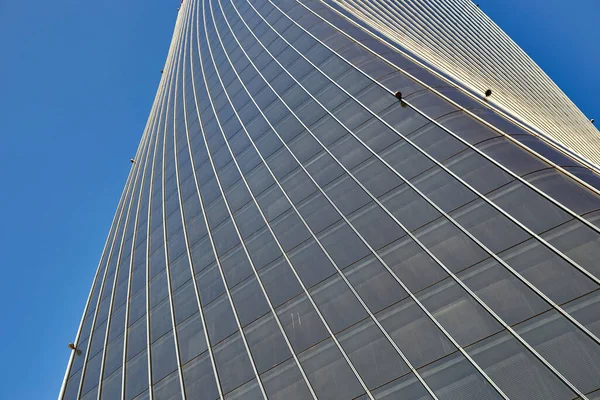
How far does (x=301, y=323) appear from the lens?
18.9 metres

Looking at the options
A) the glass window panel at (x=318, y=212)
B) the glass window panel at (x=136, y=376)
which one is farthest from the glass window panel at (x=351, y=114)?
the glass window panel at (x=136, y=376)

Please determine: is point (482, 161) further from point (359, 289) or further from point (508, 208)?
point (359, 289)

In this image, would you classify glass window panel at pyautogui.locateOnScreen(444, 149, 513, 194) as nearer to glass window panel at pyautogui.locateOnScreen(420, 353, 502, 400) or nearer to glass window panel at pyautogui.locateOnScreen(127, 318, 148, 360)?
glass window panel at pyautogui.locateOnScreen(420, 353, 502, 400)

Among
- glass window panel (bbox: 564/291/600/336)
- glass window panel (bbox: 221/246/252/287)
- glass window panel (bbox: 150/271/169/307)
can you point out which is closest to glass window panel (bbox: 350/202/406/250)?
glass window panel (bbox: 221/246/252/287)

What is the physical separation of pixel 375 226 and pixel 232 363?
8.27 metres

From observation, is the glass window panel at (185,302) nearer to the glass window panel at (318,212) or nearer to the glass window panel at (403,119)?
the glass window panel at (318,212)

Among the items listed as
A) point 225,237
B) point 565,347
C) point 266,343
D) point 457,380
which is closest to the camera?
point 565,347

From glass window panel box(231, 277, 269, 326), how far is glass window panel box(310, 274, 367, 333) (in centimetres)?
292

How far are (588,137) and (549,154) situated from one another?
62792mm

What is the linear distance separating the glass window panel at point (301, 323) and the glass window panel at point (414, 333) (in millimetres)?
2634

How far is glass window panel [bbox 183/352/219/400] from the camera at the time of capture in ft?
65.6

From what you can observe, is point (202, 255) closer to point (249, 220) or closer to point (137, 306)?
point (249, 220)

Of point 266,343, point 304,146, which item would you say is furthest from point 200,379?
point 304,146

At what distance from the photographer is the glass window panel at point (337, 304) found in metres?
17.7
